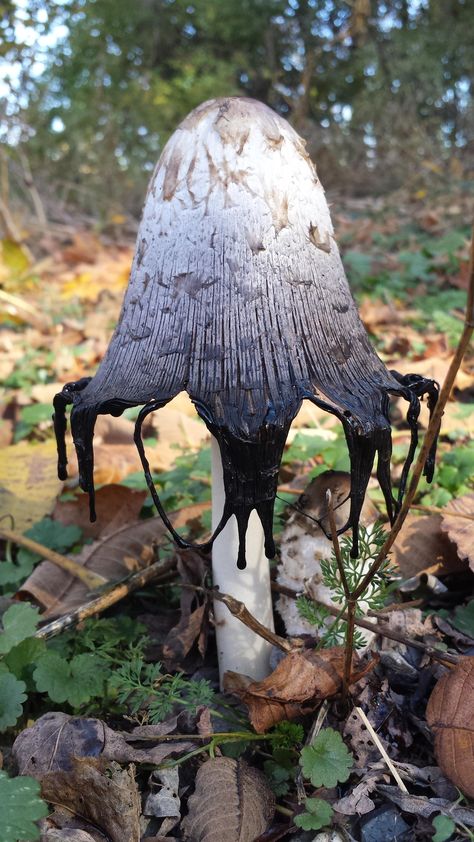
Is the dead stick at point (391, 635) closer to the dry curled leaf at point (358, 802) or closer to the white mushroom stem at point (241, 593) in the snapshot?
the white mushroom stem at point (241, 593)

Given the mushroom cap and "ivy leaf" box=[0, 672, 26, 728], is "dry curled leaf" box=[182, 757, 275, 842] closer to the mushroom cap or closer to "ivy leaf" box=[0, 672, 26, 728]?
"ivy leaf" box=[0, 672, 26, 728]

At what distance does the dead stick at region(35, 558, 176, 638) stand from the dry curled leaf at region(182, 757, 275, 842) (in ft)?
1.58

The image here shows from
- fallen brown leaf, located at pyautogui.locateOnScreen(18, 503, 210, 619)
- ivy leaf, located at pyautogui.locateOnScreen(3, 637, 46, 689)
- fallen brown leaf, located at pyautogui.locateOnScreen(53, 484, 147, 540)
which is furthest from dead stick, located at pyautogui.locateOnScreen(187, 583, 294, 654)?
fallen brown leaf, located at pyautogui.locateOnScreen(53, 484, 147, 540)

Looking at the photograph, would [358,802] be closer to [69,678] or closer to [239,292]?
[69,678]

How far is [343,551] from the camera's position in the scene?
124 cm

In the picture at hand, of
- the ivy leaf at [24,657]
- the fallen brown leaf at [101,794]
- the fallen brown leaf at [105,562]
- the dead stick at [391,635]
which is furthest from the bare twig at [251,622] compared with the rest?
the fallen brown leaf at [105,562]

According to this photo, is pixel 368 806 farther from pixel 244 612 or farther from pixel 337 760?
pixel 244 612

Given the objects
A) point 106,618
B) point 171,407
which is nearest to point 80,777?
point 106,618

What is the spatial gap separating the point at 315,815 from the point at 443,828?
203 millimetres

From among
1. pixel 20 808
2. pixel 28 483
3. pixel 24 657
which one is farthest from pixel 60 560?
pixel 20 808

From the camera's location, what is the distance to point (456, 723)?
3.97 ft

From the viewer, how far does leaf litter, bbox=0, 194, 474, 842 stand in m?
1.20

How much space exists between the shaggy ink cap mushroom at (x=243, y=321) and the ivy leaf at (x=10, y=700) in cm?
42

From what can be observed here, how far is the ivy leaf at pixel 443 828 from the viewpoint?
41.7 inches
